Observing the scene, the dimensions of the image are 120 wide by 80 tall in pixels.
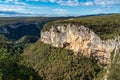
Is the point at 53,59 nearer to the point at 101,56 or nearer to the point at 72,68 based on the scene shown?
the point at 72,68

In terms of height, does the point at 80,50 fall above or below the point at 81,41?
below

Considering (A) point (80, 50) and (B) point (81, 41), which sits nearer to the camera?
(B) point (81, 41)

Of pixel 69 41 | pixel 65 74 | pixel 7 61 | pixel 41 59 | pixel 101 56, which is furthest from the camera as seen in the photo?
pixel 41 59

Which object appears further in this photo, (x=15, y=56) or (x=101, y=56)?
(x=101, y=56)

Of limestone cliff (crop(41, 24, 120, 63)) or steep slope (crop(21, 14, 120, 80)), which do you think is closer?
steep slope (crop(21, 14, 120, 80))

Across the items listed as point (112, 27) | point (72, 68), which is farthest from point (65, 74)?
point (112, 27)

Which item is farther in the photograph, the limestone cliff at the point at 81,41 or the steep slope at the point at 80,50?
the limestone cliff at the point at 81,41

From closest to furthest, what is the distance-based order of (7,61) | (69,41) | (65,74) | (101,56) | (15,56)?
(7,61)
(15,56)
(101,56)
(65,74)
(69,41)

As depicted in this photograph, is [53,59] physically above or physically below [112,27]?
below
